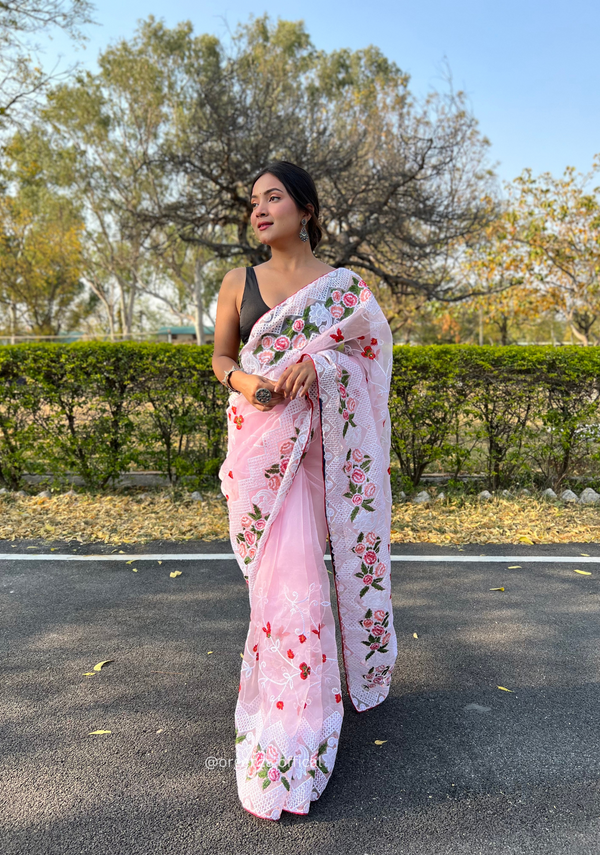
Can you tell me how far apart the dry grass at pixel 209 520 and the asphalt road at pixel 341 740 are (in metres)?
0.99

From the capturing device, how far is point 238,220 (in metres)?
14.4

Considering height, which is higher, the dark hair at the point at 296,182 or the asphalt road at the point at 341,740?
the dark hair at the point at 296,182

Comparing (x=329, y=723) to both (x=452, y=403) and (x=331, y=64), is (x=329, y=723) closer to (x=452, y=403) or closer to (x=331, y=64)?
(x=452, y=403)

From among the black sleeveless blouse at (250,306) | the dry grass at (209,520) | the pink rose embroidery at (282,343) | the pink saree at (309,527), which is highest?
the black sleeveless blouse at (250,306)

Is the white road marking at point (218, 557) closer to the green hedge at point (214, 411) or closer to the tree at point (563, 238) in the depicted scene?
the green hedge at point (214, 411)

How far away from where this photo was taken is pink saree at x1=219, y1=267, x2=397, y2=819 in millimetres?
2145

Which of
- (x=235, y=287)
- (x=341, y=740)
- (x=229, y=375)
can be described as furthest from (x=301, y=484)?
(x=341, y=740)

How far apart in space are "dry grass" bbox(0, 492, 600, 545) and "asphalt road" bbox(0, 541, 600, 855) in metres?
0.99

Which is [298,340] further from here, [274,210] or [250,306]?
[274,210]

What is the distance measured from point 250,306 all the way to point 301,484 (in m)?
0.73

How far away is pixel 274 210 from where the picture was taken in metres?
2.38

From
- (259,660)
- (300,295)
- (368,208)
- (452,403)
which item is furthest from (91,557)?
(368,208)

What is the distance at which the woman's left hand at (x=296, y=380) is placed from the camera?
2221 mm

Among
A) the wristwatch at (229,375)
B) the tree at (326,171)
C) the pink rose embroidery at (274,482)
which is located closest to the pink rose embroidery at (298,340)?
the wristwatch at (229,375)
